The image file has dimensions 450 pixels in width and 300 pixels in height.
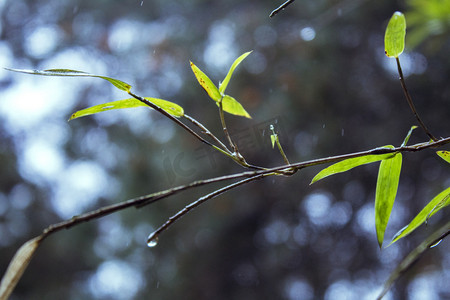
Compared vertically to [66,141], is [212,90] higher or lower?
higher

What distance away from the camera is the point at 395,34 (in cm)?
25

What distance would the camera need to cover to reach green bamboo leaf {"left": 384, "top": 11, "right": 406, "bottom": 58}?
24cm

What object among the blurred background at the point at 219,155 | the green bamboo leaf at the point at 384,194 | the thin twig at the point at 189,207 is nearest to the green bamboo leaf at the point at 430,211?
the green bamboo leaf at the point at 384,194

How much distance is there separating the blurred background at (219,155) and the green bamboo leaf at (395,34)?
3.55ft

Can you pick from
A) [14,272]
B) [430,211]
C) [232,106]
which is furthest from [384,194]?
[14,272]

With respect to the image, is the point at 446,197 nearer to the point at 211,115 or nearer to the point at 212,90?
the point at 212,90

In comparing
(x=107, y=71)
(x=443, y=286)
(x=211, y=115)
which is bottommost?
(x=443, y=286)

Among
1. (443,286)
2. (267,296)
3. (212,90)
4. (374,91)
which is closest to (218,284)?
(267,296)

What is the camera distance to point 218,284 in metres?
1.78

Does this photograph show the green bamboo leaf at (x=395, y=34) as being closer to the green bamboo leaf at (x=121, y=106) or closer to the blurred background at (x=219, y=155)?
the green bamboo leaf at (x=121, y=106)

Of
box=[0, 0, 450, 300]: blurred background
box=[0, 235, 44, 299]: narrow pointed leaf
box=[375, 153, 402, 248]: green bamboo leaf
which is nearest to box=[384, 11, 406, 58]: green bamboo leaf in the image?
box=[375, 153, 402, 248]: green bamboo leaf

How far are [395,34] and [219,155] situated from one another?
133 centimetres

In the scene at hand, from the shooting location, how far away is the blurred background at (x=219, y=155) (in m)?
1.53

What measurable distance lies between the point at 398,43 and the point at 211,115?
1384 millimetres
